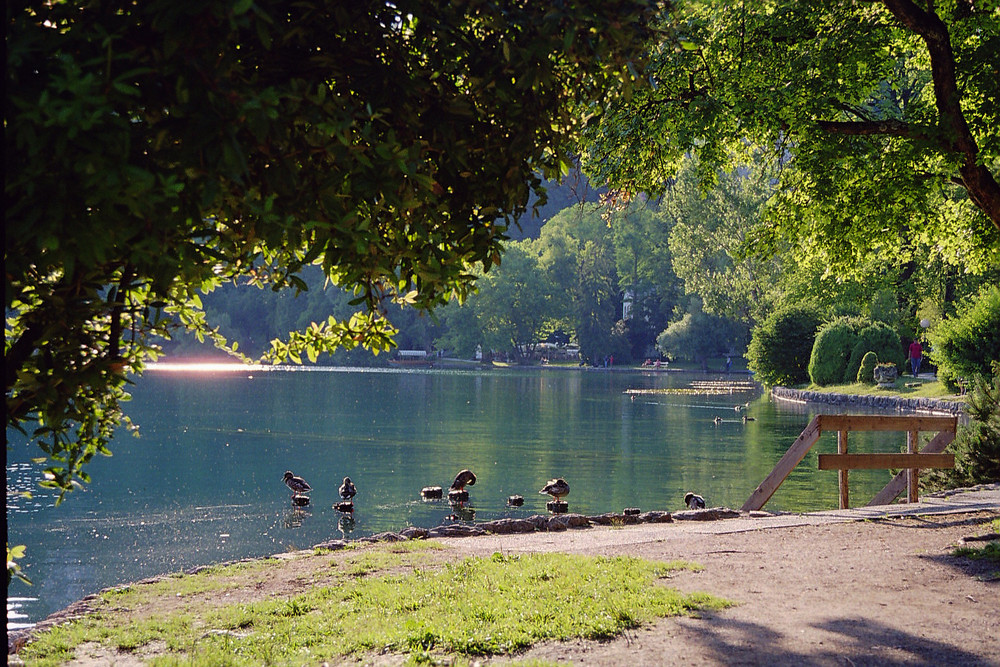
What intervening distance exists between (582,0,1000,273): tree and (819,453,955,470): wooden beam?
283cm

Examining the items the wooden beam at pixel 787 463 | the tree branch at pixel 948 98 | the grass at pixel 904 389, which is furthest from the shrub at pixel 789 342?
the tree branch at pixel 948 98

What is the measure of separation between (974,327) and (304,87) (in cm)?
3263

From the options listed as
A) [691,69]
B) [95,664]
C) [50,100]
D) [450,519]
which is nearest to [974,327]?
[450,519]

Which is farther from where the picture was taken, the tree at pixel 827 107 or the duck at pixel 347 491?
the duck at pixel 347 491

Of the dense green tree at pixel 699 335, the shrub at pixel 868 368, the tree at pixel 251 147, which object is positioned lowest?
the shrub at pixel 868 368

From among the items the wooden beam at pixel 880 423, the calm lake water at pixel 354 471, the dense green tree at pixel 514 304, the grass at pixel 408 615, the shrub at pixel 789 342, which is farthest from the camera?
the dense green tree at pixel 514 304

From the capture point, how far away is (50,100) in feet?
9.00

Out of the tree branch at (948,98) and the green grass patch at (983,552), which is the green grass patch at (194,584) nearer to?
the green grass patch at (983,552)

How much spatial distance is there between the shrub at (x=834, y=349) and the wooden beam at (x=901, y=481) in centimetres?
3320

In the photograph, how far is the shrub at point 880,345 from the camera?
44.9 meters

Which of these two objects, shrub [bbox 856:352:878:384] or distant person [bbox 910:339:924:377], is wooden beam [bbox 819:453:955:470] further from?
shrub [bbox 856:352:878:384]

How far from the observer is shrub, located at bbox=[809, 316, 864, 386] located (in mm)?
46125

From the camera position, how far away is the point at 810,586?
7.42 m

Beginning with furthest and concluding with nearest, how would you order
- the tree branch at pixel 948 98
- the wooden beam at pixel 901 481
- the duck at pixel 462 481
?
the duck at pixel 462 481 → the wooden beam at pixel 901 481 → the tree branch at pixel 948 98
